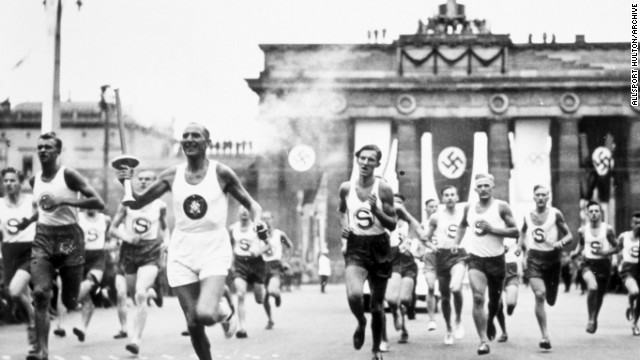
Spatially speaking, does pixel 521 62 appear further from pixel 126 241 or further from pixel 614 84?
pixel 126 241

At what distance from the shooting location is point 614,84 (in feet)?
165

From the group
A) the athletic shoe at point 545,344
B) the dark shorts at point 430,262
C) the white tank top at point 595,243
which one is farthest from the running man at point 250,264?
Answer: the white tank top at point 595,243

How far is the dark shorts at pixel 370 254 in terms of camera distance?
35.6 ft

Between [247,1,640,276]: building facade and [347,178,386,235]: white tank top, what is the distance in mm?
37257

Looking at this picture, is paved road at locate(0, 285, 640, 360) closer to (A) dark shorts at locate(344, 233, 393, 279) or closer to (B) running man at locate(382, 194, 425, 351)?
(B) running man at locate(382, 194, 425, 351)

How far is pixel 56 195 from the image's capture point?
10.4m

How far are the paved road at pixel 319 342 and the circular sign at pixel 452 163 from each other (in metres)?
25.3

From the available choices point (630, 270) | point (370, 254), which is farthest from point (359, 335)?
point (630, 270)

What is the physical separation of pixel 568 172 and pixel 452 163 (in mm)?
8550

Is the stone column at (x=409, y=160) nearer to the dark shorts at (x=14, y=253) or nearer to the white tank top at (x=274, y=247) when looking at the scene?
the white tank top at (x=274, y=247)

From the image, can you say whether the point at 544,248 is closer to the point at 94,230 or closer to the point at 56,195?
the point at 56,195

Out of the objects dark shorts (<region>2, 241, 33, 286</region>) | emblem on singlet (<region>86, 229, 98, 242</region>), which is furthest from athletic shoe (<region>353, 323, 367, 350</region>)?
emblem on singlet (<region>86, 229, 98, 242</region>)

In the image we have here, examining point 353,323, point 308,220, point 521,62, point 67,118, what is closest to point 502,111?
point 521,62

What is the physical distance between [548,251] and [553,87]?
38.3 metres
